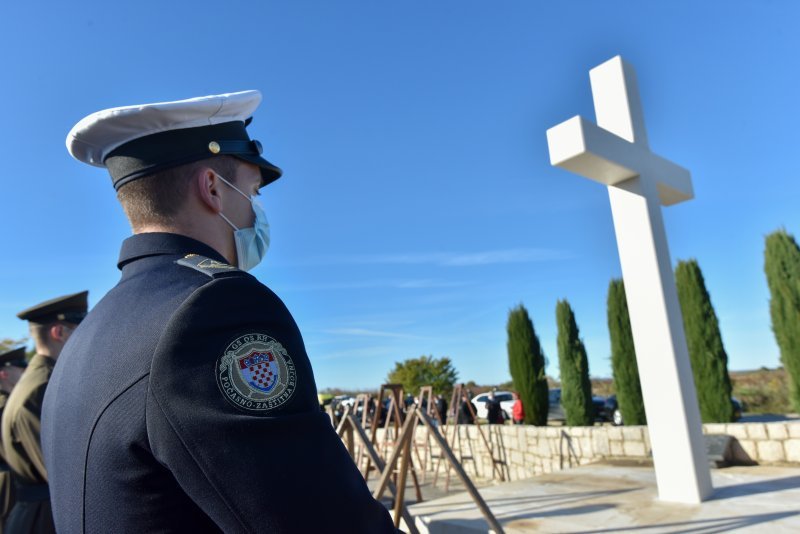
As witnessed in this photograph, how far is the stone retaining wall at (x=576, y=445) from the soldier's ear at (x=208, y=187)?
23.9 feet

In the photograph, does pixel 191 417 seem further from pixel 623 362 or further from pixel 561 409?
pixel 561 409

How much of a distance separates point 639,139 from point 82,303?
4.86m

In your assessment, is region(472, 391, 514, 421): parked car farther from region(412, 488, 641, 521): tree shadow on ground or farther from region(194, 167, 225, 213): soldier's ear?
region(194, 167, 225, 213): soldier's ear

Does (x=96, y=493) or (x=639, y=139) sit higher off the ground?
(x=639, y=139)

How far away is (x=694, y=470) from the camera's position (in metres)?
4.73

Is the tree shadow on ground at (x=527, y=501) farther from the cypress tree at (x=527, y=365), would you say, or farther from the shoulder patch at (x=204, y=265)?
the cypress tree at (x=527, y=365)

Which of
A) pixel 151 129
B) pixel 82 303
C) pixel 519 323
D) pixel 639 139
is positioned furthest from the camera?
pixel 519 323

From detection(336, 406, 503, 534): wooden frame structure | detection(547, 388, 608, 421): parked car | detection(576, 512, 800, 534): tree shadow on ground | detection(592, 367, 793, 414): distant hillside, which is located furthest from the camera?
detection(547, 388, 608, 421): parked car

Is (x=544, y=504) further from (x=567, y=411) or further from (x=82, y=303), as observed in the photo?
(x=567, y=411)

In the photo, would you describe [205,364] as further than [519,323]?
No

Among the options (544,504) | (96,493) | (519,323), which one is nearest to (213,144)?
(96,493)

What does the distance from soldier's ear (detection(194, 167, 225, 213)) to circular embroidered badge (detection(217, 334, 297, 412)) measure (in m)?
0.43

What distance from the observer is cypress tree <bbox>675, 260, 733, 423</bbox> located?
8.72 m

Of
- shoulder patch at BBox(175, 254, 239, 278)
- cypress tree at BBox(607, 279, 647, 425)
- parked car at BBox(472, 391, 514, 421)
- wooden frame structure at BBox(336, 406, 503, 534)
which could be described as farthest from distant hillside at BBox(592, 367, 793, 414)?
shoulder patch at BBox(175, 254, 239, 278)
